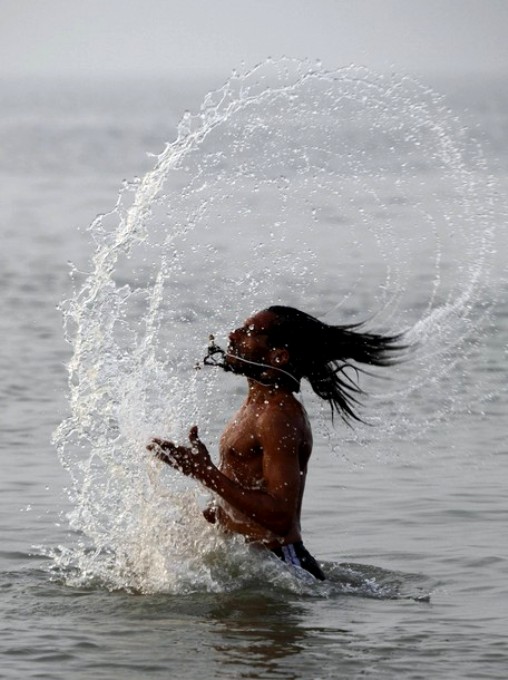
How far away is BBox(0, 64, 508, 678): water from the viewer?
8.12m

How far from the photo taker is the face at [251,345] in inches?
331

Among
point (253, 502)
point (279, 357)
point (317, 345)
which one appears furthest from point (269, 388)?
point (253, 502)

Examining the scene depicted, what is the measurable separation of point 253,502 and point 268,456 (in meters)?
0.24

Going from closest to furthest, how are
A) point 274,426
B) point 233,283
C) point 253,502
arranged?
point 253,502
point 274,426
point 233,283

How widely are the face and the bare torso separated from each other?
0.18 meters

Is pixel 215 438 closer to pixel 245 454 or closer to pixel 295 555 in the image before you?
pixel 295 555

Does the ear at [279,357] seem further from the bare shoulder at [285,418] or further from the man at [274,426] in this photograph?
the bare shoulder at [285,418]

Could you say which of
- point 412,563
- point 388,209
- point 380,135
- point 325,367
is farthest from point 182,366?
point 380,135

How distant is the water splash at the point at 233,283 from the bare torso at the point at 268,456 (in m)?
0.27

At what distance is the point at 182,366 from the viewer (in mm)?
14195

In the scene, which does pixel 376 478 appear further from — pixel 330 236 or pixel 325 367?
pixel 330 236

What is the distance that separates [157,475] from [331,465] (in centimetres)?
313

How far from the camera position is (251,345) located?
8.39 meters

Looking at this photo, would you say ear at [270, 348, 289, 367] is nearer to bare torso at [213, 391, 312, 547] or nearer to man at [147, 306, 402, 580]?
man at [147, 306, 402, 580]
